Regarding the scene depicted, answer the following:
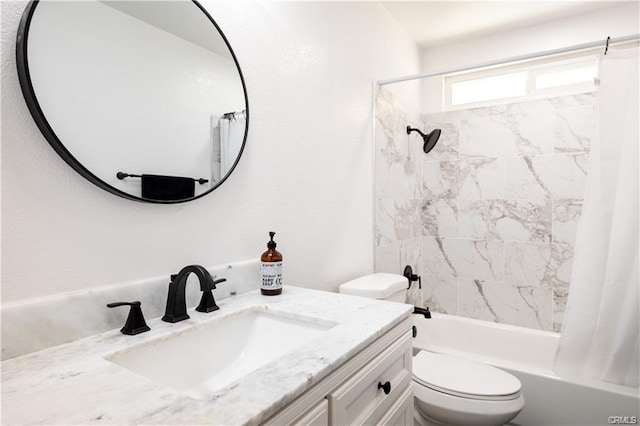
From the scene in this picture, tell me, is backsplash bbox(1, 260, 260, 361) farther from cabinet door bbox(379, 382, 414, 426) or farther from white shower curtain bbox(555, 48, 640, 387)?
white shower curtain bbox(555, 48, 640, 387)

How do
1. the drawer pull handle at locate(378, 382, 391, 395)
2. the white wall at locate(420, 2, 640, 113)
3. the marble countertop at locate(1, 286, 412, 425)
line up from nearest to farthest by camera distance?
the marble countertop at locate(1, 286, 412, 425)
the drawer pull handle at locate(378, 382, 391, 395)
the white wall at locate(420, 2, 640, 113)

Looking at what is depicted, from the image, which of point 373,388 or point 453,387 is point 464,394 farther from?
point 373,388

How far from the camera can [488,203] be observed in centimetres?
259

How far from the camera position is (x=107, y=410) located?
0.51 m

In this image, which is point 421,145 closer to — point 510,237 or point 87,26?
point 510,237

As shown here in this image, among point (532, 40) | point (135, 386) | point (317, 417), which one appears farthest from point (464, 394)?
point (532, 40)

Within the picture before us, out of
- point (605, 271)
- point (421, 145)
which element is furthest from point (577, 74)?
point (605, 271)

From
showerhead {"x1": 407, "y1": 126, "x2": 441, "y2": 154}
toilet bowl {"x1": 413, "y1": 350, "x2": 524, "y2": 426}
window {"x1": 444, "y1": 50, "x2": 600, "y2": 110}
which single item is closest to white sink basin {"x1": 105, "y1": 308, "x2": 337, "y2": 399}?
toilet bowl {"x1": 413, "y1": 350, "x2": 524, "y2": 426}

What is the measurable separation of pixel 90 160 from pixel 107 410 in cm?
54

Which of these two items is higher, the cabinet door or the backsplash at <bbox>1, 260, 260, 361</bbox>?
the backsplash at <bbox>1, 260, 260, 361</bbox>

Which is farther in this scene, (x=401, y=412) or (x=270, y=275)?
(x=270, y=275)

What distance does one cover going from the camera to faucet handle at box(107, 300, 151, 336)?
809 millimetres

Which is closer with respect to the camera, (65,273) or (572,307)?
(65,273)

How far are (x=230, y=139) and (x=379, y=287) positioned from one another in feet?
3.09
